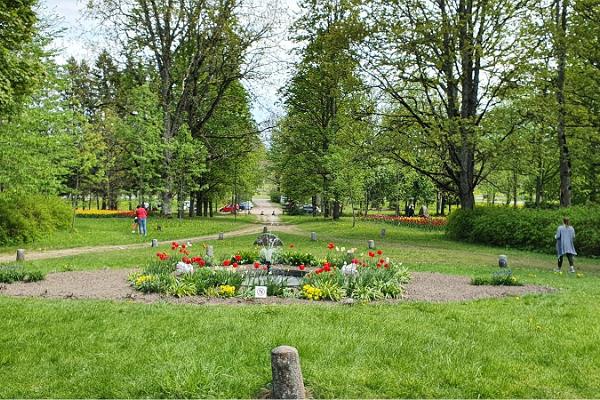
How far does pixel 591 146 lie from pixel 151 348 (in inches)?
946

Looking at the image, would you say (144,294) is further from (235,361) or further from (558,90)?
(558,90)

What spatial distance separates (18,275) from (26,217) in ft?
37.3

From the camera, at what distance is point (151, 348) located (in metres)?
5.63

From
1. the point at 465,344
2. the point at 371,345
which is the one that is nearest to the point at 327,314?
the point at 371,345

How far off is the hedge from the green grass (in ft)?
38.8

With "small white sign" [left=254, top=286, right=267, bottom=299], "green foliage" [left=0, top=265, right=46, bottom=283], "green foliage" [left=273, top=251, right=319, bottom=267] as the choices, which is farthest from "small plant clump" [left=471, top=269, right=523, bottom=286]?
"green foliage" [left=0, top=265, right=46, bottom=283]

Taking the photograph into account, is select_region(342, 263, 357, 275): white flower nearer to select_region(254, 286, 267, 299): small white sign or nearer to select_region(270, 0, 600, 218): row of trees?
select_region(254, 286, 267, 299): small white sign

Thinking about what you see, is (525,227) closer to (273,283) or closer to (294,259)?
(294,259)

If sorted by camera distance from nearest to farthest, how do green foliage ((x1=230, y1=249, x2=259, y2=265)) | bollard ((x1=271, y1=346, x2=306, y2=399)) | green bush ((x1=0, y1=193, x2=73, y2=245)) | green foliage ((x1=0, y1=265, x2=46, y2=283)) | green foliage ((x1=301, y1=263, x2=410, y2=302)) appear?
1. bollard ((x1=271, y1=346, x2=306, y2=399))
2. green foliage ((x1=301, y1=263, x2=410, y2=302))
3. green foliage ((x1=0, y1=265, x2=46, y2=283))
4. green foliage ((x1=230, y1=249, x2=259, y2=265))
5. green bush ((x1=0, y1=193, x2=73, y2=245))

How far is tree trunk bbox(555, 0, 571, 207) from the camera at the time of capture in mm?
21266

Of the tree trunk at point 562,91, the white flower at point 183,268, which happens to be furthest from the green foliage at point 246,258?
the tree trunk at point 562,91

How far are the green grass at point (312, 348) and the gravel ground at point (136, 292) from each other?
685mm

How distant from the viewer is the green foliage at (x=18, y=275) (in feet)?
35.1

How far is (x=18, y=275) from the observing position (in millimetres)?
10883
